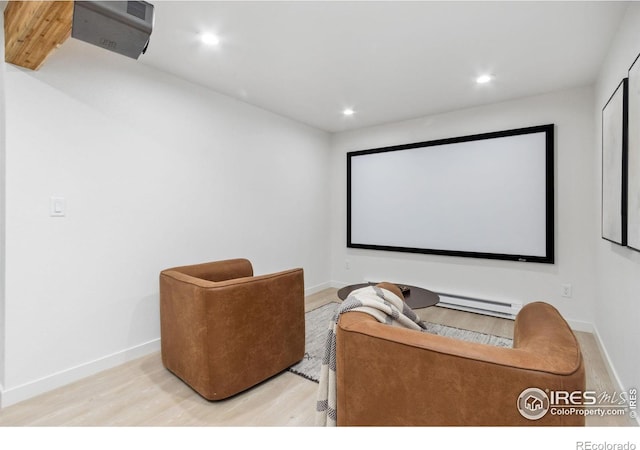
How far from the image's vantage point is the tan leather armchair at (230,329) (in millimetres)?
1884

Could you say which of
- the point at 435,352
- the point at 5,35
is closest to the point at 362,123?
the point at 5,35

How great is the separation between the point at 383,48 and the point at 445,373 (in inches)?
85.9

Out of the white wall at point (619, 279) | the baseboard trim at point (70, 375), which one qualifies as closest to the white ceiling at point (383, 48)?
the white wall at point (619, 279)

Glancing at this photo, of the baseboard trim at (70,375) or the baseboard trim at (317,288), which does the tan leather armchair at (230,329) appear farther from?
the baseboard trim at (317,288)

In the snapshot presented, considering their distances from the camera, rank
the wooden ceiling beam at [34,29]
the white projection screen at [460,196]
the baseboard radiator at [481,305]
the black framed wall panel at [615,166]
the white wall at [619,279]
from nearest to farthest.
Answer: the wooden ceiling beam at [34,29]
the white wall at [619,279]
the black framed wall panel at [615,166]
the white projection screen at [460,196]
the baseboard radiator at [481,305]

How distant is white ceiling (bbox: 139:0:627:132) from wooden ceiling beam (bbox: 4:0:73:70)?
528 millimetres

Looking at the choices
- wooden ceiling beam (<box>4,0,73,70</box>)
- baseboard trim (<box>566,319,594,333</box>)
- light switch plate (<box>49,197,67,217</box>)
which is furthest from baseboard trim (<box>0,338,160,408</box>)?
baseboard trim (<box>566,319,594,333</box>)

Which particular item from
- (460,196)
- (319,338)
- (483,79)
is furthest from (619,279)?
(319,338)

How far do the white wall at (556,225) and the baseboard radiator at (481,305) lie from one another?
7 centimetres

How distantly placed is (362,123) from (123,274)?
3.29 meters

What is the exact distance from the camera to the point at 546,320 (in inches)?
47.2

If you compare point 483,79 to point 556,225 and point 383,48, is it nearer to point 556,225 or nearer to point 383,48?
point 383,48

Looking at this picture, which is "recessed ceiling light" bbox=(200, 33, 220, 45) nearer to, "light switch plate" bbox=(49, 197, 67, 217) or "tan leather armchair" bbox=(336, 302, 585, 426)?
"light switch plate" bbox=(49, 197, 67, 217)
